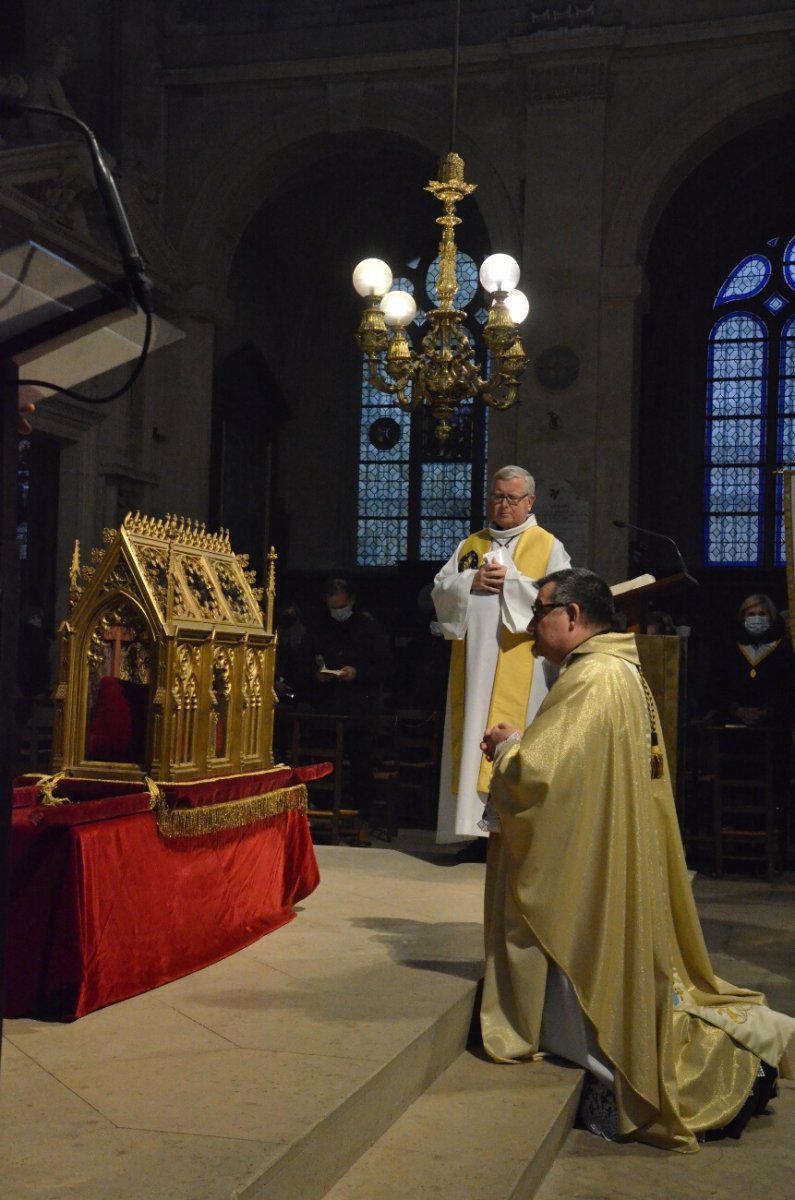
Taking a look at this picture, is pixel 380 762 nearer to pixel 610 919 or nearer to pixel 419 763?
pixel 419 763

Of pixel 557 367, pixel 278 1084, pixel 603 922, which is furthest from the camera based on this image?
pixel 557 367

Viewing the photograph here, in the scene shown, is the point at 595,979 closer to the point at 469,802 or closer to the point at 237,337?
the point at 469,802

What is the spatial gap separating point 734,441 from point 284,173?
6.23m

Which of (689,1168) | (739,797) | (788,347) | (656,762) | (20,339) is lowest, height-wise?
(689,1168)

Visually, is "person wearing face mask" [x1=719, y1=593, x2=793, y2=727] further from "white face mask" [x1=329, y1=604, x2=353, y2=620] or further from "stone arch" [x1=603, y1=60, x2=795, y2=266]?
"stone arch" [x1=603, y1=60, x2=795, y2=266]

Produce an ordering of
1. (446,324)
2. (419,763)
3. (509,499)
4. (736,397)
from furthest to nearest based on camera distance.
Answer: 1. (736,397)
2. (419,763)
3. (446,324)
4. (509,499)

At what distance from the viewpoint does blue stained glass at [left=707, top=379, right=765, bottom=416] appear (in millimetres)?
→ 16484

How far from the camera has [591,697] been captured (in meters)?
3.76

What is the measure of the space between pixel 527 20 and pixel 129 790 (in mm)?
10828

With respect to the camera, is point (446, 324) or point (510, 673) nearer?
point (510, 673)

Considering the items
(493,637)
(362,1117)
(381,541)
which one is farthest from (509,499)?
(381,541)

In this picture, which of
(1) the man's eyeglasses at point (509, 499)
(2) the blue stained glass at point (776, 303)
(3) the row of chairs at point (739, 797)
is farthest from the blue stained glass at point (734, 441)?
(1) the man's eyeglasses at point (509, 499)

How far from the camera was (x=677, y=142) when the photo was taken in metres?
12.8

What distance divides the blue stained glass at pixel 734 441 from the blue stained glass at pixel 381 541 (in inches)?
153
